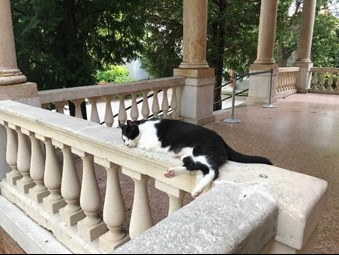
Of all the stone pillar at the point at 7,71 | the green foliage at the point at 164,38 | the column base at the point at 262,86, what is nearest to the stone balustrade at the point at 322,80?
the column base at the point at 262,86

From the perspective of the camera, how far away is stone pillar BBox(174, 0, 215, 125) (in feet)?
19.2

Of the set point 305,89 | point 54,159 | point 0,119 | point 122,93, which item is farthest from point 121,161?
point 305,89

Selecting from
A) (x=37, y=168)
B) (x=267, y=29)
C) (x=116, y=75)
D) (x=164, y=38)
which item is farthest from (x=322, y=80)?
(x=116, y=75)

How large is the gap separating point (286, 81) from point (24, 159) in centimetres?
996

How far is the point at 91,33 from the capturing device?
7230 millimetres

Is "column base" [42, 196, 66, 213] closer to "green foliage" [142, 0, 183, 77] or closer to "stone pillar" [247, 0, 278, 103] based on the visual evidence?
"stone pillar" [247, 0, 278, 103]

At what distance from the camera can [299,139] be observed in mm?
5652

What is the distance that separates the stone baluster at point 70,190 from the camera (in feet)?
8.49

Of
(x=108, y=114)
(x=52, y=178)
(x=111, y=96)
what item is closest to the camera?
(x=52, y=178)

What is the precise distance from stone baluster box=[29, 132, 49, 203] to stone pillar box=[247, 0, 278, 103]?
7607mm

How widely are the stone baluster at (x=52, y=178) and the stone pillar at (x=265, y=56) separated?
767cm

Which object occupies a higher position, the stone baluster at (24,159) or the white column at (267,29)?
the white column at (267,29)

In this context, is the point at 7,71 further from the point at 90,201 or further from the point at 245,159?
the point at 245,159

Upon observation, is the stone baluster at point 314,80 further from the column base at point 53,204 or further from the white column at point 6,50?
the column base at point 53,204
